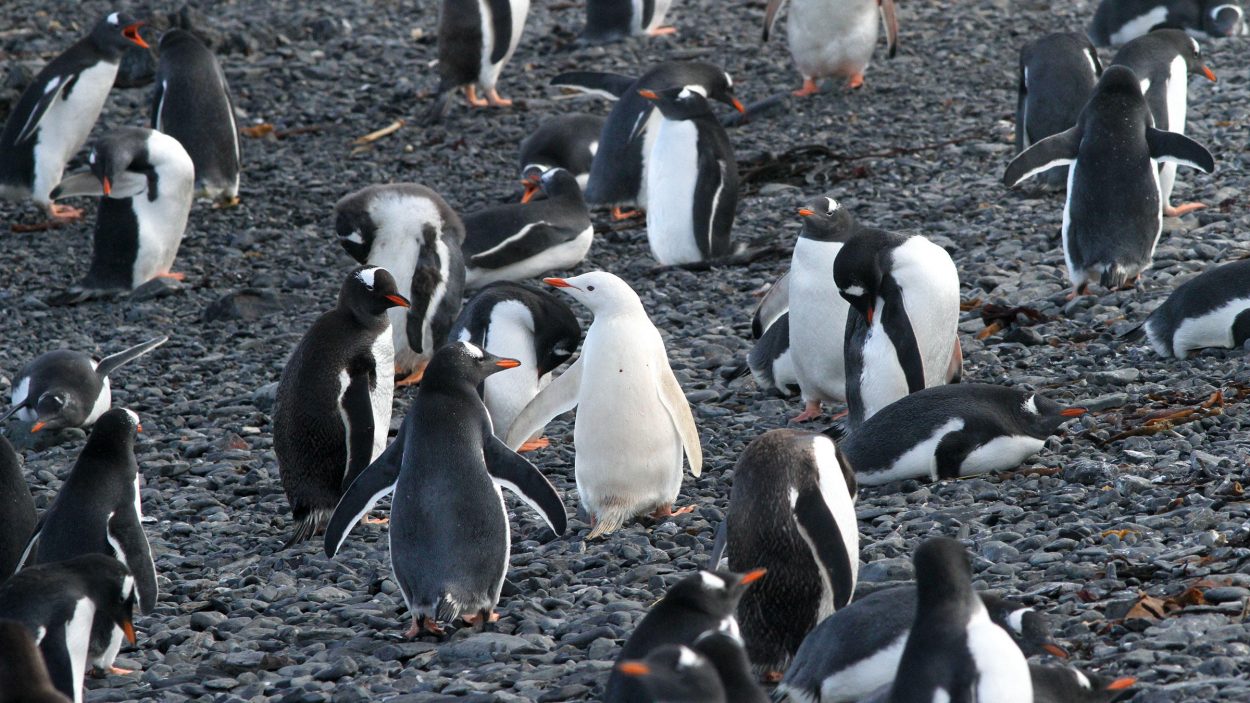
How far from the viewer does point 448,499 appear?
4434mm

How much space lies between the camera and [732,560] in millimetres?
4023

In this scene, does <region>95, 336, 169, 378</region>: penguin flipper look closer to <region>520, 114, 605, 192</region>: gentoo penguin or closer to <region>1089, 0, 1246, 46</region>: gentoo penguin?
<region>520, 114, 605, 192</region>: gentoo penguin

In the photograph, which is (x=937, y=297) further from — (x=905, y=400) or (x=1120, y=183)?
(x=1120, y=183)

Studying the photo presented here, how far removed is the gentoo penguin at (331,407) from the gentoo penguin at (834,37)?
614 cm

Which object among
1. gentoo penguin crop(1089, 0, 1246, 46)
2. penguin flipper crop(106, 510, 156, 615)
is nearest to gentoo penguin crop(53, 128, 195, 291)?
penguin flipper crop(106, 510, 156, 615)

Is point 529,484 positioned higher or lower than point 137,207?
higher

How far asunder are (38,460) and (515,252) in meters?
2.63

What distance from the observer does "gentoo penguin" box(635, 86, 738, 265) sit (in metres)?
8.19

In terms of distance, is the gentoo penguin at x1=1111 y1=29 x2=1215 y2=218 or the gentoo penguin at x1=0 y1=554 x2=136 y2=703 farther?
the gentoo penguin at x1=1111 y1=29 x2=1215 y2=218

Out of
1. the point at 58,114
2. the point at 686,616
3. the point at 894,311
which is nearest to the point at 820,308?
the point at 894,311

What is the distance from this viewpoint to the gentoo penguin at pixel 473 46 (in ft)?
37.0

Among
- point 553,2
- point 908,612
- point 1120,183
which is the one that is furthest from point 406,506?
point 553,2

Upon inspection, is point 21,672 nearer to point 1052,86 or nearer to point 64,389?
point 64,389

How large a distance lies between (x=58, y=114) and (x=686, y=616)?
836 cm
